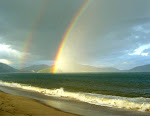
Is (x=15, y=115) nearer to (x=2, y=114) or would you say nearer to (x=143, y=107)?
(x=2, y=114)

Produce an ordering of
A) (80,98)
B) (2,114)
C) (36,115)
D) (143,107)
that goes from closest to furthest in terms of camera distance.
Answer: (2,114)
(36,115)
(143,107)
(80,98)

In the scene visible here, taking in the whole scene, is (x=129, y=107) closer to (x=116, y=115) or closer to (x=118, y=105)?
(x=118, y=105)

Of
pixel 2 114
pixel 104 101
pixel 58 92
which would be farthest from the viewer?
pixel 58 92

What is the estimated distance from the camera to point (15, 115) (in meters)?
9.54

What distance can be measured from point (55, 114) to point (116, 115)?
5.25m

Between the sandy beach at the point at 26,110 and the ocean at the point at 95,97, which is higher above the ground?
the sandy beach at the point at 26,110

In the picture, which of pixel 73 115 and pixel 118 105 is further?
pixel 118 105

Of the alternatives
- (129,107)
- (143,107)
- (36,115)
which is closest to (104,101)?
(129,107)

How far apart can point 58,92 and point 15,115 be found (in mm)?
14942

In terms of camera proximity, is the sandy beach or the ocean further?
the ocean

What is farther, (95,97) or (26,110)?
(95,97)

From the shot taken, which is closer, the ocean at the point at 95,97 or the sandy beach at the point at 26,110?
the sandy beach at the point at 26,110

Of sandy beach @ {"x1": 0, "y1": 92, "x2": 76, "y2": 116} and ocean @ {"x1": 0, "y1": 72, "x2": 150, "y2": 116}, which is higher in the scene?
sandy beach @ {"x1": 0, "y1": 92, "x2": 76, "y2": 116}

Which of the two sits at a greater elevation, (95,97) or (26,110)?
(26,110)
